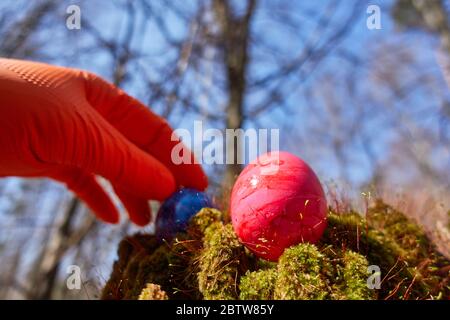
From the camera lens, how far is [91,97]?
5.73ft

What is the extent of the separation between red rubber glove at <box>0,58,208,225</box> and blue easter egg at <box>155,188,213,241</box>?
11 cm

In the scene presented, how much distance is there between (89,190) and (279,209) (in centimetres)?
118

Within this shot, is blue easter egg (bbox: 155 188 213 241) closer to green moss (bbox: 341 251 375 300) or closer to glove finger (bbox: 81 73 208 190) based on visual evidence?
glove finger (bbox: 81 73 208 190)

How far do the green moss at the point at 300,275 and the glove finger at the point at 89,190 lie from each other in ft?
3.89

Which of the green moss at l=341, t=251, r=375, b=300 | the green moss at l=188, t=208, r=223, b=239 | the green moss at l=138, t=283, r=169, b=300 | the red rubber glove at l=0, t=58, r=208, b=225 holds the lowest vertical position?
the green moss at l=138, t=283, r=169, b=300

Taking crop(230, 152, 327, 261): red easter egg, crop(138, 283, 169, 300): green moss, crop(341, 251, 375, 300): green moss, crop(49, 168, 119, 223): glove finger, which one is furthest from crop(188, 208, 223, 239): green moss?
crop(49, 168, 119, 223): glove finger

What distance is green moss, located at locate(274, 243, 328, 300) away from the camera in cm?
101

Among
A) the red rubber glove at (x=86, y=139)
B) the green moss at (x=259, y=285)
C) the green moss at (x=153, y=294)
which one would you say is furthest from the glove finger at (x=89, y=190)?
the green moss at (x=259, y=285)

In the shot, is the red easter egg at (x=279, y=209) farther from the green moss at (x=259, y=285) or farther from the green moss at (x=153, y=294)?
the green moss at (x=153, y=294)

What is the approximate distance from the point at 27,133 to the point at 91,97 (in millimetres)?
437

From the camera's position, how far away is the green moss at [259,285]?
107 centimetres

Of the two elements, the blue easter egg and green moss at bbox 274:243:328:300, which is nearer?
green moss at bbox 274:243:328:300
